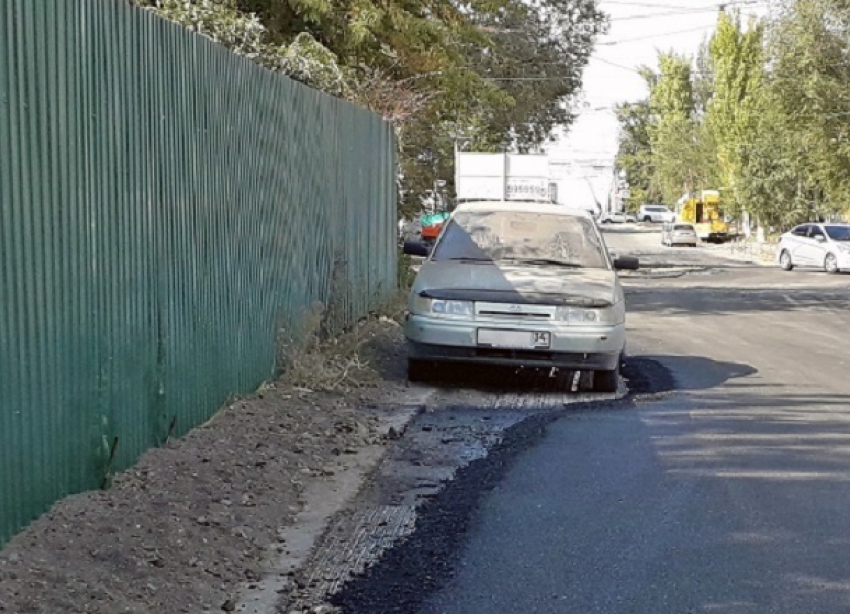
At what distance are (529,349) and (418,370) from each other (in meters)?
1.08

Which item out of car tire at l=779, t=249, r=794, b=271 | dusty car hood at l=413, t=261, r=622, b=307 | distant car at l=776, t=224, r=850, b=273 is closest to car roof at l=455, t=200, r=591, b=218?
dusty car hood at l=413, t=261, r=622, b=307

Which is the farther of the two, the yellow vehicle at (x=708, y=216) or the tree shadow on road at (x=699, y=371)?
the yellow vehicle at (x=708, y=216)

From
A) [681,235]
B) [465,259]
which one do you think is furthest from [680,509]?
[681,235]

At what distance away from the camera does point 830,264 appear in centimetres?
3656

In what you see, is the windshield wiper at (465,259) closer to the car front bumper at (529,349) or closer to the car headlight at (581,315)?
the car front bumper at (529,349)

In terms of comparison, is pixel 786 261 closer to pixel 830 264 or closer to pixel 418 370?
Result: pixel 830 264

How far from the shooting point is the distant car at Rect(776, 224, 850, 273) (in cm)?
3603

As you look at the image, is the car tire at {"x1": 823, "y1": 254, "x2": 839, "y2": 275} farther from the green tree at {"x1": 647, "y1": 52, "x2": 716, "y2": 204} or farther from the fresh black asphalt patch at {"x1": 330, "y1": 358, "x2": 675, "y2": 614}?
the green tree at {"x1": 647, "y1": 52, "x2": 716, "y2": 204}

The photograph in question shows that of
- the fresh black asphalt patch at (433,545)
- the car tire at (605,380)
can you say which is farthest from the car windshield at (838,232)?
the fresh black asphalt patch at (433,545)

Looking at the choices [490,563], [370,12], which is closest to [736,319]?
[370,12]

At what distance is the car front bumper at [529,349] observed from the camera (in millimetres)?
10156

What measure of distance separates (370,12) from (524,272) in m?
7.16

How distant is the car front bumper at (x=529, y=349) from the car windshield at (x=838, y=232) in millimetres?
28584

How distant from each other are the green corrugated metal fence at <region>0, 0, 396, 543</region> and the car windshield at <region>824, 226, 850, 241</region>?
29.8m
